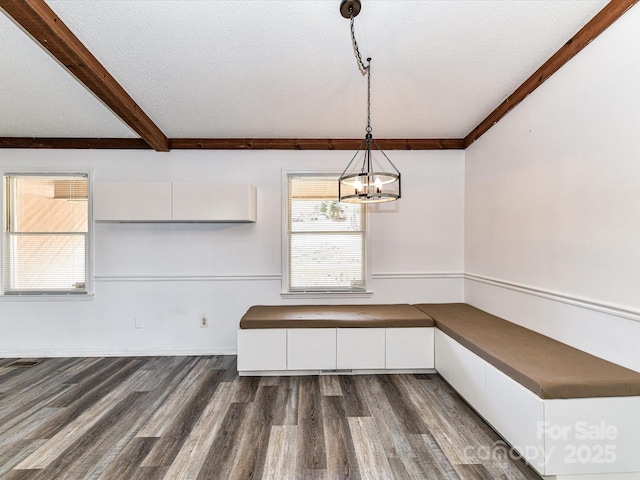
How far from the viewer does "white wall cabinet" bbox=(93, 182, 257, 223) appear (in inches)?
134

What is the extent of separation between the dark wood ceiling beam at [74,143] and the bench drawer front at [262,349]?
256 cm

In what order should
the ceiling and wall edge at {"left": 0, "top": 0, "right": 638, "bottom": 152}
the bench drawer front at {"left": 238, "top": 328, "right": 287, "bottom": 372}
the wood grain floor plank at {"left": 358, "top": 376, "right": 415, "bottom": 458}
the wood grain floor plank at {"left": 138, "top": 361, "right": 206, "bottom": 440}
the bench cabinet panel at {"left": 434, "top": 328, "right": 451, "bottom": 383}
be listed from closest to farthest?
the ceiling and wall edge at {"left": 0, "top": 0, "right": 638, "bottom": 152} < the wood grain floor plank at {"left": 358, "top": 376, "right": 415, "bottom": 458} < the wood grain floor plank at {"left": 138, "top": 361, "right": 206, "bottom": 440} < the bench cabinet panel at {"left": 434, "top": 328, "right": 451, "bottom": 383} < the bench drawer front at {"left": 238, "top": 328, "right": 287, "bottom": 372}

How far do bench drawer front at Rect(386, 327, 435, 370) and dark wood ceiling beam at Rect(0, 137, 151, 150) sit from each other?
11.6 feet

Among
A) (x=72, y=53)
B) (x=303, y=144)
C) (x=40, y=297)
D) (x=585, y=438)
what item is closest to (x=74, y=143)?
(x=40, y=297)

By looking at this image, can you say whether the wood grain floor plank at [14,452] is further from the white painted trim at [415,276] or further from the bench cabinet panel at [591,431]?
the white painted trim at [415,276]

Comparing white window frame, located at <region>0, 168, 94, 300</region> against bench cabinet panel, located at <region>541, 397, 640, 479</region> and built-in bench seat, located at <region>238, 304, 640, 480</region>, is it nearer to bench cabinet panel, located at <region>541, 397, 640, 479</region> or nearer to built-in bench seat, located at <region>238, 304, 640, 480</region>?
built-in bench seat, located at <region>238, 304, 640, 480</region>

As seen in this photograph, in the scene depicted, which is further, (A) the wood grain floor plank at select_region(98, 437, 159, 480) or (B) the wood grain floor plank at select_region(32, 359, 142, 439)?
(B) the wood grain floor plank at select_region(32, 359, 142, 439)

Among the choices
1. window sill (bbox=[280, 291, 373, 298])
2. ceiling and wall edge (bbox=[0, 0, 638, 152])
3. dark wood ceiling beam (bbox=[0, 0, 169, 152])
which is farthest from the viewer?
window sill (bbox=[280, 291, 373, 298])

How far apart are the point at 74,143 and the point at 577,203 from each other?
5.02 m

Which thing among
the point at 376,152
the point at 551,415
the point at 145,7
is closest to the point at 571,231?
the point at 551,415

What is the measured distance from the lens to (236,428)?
2295mm

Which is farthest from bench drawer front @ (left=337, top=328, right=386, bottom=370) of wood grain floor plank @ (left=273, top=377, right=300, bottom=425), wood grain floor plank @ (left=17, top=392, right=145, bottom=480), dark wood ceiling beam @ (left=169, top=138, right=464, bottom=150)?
dark wood ceiling beam @ (left=169, top=138, right=464, bottom=150)

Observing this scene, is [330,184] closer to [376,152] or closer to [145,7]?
[376,152]

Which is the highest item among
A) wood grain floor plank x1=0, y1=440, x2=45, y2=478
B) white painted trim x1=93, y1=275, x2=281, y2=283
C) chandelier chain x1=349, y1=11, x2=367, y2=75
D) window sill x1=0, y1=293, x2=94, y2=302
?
chandelier chain x1=349, y1=11, x2=367, y2=75
